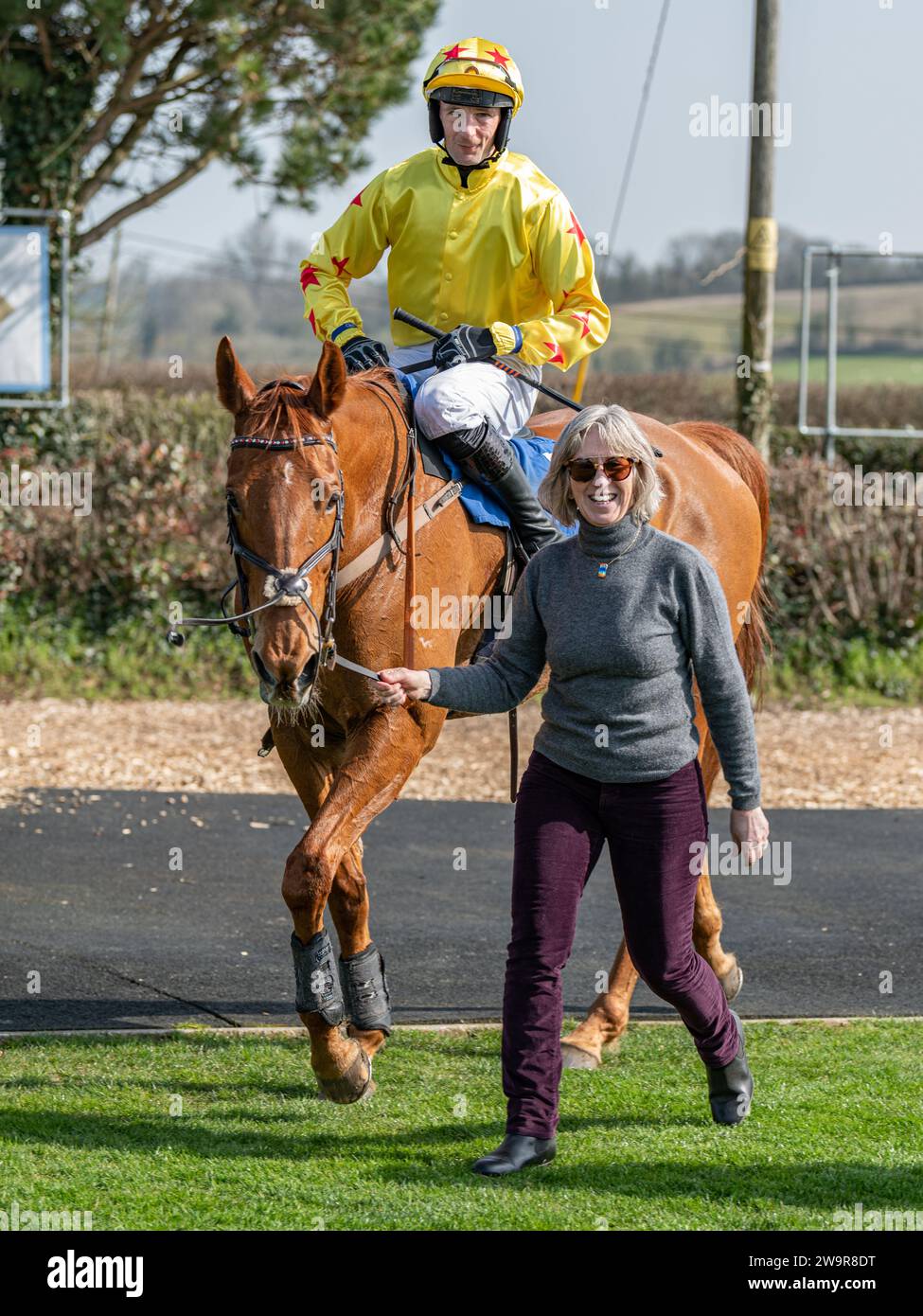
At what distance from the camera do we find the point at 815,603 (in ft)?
42.1

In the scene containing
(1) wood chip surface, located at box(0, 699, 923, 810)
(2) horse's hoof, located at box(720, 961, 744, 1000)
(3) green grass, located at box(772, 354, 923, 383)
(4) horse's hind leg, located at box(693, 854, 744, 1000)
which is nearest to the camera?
(4) horse's hind leg, located at box(693, 854, 744, 1000)

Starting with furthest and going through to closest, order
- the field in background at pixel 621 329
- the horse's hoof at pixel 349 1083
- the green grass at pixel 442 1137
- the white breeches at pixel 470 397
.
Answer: the field in background at pixel 621 329, the white breeches at pixel 470 397, the horse's hoof at pixel 349 1083, the green grass at pixel 442 1137

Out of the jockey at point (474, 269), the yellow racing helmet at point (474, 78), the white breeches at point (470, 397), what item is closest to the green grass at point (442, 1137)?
the jockey at point (474, 269)

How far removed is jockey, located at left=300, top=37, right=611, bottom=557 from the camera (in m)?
5.13

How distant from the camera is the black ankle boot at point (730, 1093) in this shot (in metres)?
4.41

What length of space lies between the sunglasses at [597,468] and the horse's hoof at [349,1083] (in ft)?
5.90

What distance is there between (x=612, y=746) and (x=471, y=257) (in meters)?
2.02

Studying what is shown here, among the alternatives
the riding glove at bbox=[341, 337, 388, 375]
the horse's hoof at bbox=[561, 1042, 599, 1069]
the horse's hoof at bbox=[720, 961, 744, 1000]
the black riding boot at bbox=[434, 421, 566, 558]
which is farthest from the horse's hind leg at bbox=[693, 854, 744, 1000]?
the riding glove at bbox=[341, 337, 388, 375]

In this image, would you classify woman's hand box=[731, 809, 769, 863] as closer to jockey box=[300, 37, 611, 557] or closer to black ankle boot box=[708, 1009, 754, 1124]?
black ankle boot box=[708, 1009, 754, 1124]

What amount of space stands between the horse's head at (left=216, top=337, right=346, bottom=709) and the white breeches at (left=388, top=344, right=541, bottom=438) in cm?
67

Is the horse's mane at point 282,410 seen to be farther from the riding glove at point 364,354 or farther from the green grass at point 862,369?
the green grass at point 862,369
